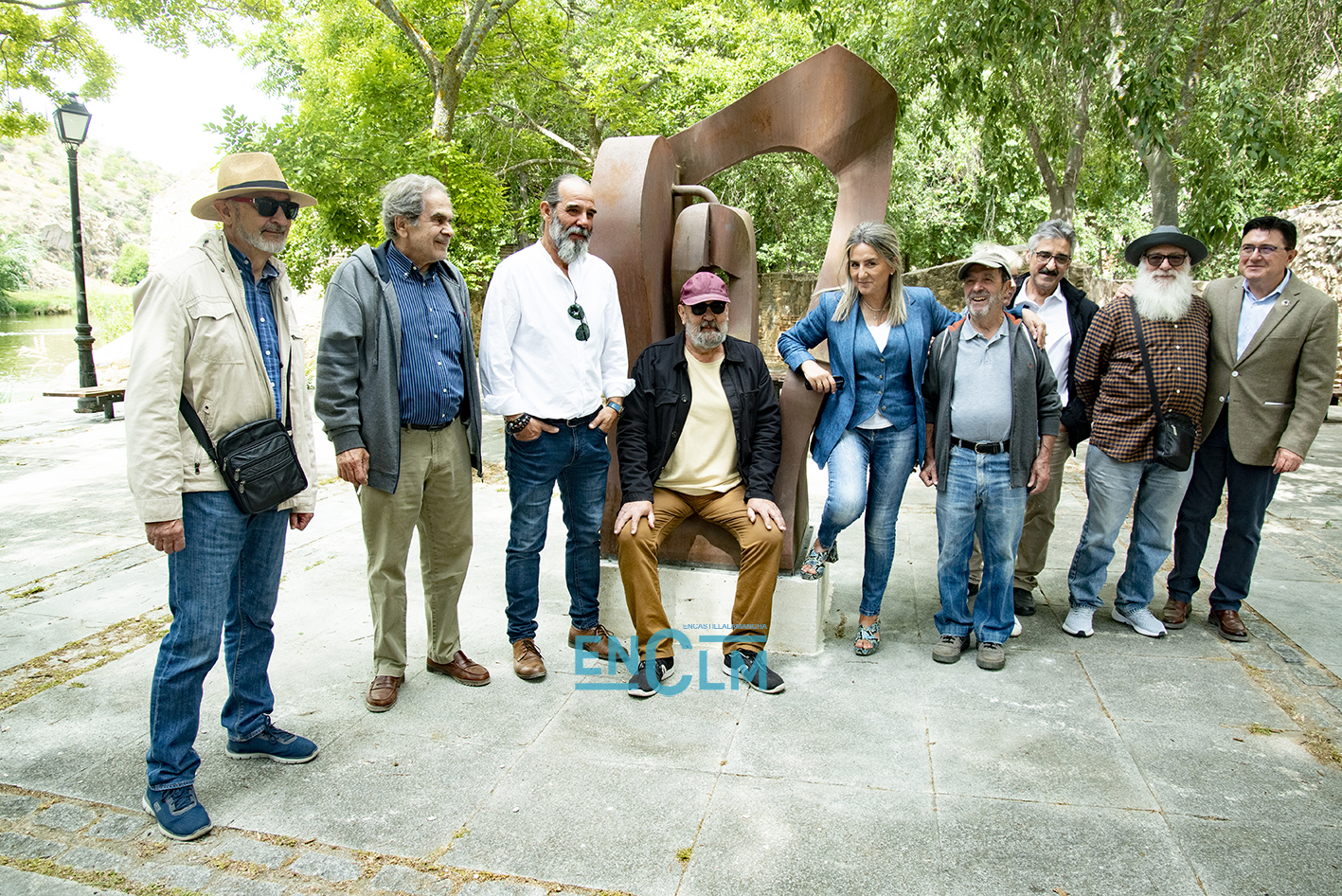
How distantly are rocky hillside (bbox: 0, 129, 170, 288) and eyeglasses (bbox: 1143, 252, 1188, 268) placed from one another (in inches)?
2592

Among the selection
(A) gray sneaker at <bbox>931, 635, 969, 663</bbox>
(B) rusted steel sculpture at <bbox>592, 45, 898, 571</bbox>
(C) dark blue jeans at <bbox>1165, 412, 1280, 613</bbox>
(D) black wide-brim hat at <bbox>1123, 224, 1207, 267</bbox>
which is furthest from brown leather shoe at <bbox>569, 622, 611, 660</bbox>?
(D) black wide-brim hat at <bbox>1123, 224, 1207, 267</bbox>

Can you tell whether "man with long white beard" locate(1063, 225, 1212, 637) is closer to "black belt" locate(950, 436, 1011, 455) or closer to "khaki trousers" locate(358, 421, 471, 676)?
"black belt" locate(950, 436, 1011, 455)

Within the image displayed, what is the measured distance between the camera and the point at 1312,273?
470 inches

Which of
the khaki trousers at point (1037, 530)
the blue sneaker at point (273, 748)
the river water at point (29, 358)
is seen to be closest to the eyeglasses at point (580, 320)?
the blue sneaker at point (273, 748)

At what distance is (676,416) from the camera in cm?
351

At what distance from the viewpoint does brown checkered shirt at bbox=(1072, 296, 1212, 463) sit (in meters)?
3.75

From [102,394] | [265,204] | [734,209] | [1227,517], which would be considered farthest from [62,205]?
[1227,517]

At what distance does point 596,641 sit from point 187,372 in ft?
6.34

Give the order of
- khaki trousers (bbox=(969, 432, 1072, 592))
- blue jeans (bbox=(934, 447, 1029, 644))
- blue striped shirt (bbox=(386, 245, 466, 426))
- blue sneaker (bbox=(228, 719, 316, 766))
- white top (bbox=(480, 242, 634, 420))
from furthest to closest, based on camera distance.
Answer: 1. khaki trousers (bbox=(969, 432, 1072, 592))
2. blue jeans (bbox=(934, 447, 1029, 644))
3. white top (bbox=(480, 242, 634, 420))
4. blue striped shirt (bbox=(386, 245, 466, 426))
5. blue sneaker (bbox=(228, 719, 316, 766))

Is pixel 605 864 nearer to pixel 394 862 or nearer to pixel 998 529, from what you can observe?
pixel 394 862

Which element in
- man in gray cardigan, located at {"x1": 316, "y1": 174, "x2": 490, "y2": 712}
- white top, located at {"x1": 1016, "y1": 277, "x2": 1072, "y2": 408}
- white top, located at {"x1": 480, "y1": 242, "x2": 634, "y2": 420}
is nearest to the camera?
man in gray cardigan, located at {"x1": 316, "y1": 174, "x2": 490, "y2": 712}

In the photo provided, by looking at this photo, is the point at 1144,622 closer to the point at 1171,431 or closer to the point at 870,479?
the point at 1171,431

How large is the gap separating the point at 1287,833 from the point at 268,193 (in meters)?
3.51

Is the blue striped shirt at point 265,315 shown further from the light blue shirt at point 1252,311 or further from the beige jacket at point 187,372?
the light blue shirt at point 1252,311
